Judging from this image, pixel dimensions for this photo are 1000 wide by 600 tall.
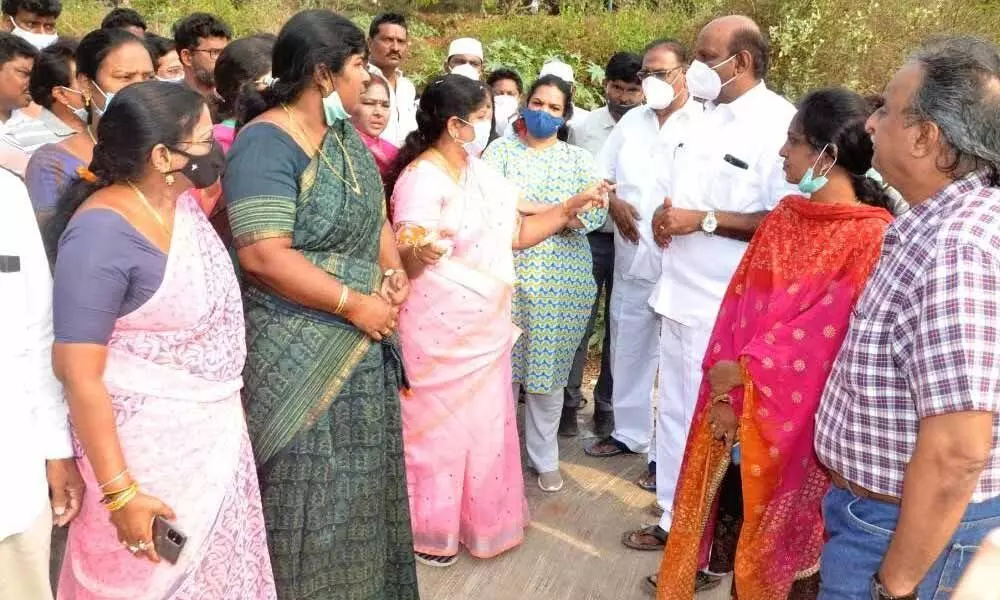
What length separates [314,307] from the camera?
8.00 ft

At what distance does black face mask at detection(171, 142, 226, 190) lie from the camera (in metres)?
2.10

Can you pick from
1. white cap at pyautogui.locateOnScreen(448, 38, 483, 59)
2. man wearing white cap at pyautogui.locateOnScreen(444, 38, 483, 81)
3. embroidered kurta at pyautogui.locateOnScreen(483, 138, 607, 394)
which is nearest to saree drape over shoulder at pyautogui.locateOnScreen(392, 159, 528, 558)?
embroidered kurta at pyautogui.locateOnScreen(483, 138, 607, 394)

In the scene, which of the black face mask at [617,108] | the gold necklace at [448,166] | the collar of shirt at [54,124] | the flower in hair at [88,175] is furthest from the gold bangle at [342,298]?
the black face mask at [617,108]

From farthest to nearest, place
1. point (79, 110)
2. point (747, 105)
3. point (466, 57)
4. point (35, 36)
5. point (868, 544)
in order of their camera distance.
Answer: point (35, 36) < point (466, 57) < point (747, 105) < point (79, 110) < point (868, 544)

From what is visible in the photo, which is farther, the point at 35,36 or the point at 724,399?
the point at 35,36

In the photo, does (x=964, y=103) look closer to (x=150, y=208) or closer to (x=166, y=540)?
(x=150, y=208)

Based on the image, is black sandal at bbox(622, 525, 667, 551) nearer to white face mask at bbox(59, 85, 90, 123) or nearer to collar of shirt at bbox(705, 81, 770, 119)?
collar of shirt at bbox(705, 81, 770, 119)

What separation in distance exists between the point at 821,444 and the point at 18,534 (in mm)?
1873

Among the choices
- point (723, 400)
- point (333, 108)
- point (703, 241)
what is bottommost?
point (723, 400)

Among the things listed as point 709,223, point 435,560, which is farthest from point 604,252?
point 435,560

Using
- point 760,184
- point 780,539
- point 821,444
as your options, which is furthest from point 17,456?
point 760,184

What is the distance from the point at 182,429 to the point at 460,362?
141 centimetres

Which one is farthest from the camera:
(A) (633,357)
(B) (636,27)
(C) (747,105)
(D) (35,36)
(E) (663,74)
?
(B) (636,27)

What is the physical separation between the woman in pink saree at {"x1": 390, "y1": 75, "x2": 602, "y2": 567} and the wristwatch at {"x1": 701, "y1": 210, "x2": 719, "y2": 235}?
0.48 meters
